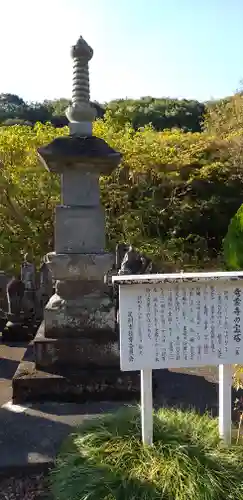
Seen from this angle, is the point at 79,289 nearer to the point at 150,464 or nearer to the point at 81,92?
the point at 81,92

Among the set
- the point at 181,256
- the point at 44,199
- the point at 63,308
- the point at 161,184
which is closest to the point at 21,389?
the point at 63,308

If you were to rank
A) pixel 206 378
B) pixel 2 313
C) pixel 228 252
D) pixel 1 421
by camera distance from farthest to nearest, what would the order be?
pixel 228 252
pixel 2 313
pixel 206 378
pixel 1 421

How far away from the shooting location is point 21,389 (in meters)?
4.32

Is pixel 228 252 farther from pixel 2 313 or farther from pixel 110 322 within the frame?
pixel 110 322

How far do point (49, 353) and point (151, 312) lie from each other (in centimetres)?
210

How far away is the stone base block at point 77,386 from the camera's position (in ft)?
14.1

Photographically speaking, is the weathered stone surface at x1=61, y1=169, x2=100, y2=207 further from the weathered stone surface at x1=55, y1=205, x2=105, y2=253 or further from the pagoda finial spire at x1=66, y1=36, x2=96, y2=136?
the pagoda finial spire at x1=66, y1=36, x2=96, y2=136

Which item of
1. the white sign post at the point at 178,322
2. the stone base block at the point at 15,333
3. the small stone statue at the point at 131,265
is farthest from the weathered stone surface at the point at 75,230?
the stone base block at the point at 15,333

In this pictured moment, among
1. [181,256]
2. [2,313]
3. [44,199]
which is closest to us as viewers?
[2,313]

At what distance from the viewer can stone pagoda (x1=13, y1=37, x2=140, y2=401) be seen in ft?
14.3

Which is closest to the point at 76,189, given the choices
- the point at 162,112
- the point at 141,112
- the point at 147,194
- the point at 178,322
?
the point at 178,322

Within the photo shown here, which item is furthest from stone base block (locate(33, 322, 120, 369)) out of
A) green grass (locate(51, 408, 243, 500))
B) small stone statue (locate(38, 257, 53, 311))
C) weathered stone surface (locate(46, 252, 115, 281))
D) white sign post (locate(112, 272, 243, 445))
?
small stone statue (locate(38, 257, 53, 311))

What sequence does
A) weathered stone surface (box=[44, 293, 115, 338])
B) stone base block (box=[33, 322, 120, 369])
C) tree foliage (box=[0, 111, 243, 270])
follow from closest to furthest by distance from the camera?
stone base block (box=[33, 322, 120, 369])
weathered stone surface (box=[44, 293, 115, 338])
tree foliage (box=[0, 111, 243, 270])

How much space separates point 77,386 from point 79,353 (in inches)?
13.8
